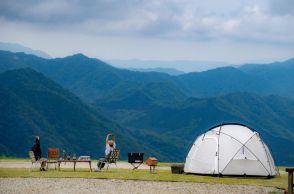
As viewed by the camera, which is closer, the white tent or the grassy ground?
the grassy ground

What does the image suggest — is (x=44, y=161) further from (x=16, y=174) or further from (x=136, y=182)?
(x=136, y=182)

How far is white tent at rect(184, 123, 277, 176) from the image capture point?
31156 millimetres

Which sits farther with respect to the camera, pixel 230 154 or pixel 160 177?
pixel 230 154

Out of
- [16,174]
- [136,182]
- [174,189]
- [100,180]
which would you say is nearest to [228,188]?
Answer: [174,189]

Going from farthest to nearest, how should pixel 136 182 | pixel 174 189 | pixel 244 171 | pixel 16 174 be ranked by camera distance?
pixel 244 171
pixel 16 174
pixel 136 182
pixel 174 189

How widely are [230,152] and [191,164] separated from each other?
2.30m

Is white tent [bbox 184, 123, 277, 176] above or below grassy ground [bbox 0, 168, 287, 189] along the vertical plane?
above

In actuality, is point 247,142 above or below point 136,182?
above

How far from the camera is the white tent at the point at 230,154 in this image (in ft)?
102

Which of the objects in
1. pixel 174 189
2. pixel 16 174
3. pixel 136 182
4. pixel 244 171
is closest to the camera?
pixel 174 189

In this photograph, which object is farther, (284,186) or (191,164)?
(191,164)

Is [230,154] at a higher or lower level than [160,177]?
higher

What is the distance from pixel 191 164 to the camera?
3225cm

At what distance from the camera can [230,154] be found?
31359mm
